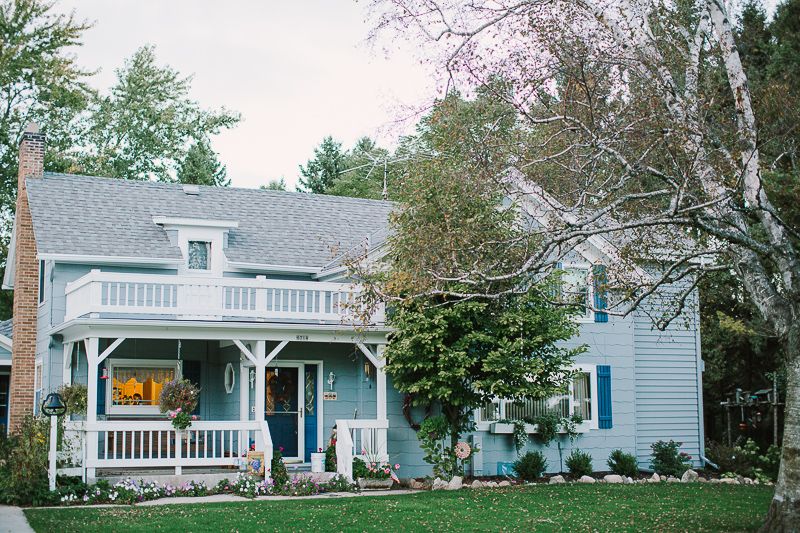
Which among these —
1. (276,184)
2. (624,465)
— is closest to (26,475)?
(624,465)

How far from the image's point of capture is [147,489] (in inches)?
529

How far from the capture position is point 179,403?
14.2m

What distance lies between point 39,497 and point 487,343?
7832 millimetres

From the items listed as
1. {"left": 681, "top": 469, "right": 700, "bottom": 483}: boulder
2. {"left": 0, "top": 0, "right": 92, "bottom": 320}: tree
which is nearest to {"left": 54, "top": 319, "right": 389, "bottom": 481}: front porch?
{"left": 681, "top": 469, "right": 700, "bottom": 483}: boulder

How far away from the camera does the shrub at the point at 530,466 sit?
52.5ft

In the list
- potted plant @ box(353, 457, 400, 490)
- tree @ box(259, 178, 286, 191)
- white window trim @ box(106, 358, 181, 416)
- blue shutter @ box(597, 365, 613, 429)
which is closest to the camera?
potted plant @ box(353, 457, 400, 490)

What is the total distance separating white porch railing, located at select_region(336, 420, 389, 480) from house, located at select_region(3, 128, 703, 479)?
0.03 metres

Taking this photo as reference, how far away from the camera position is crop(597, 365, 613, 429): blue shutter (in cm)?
1777

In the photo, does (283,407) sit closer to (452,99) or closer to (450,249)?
(450,249)

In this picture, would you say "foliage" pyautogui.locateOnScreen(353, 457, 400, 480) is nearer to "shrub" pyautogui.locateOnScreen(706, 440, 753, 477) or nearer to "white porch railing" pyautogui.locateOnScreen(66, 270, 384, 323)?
"white porch railing" pyautogui.locateOnScreen(66, 270, 384, 323)

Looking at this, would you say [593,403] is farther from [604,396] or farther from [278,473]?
[278,473]

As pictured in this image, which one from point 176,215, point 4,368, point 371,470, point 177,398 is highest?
point 176,215

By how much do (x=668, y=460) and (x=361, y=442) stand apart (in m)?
6.73

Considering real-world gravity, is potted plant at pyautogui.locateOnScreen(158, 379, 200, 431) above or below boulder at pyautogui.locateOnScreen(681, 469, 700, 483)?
above
